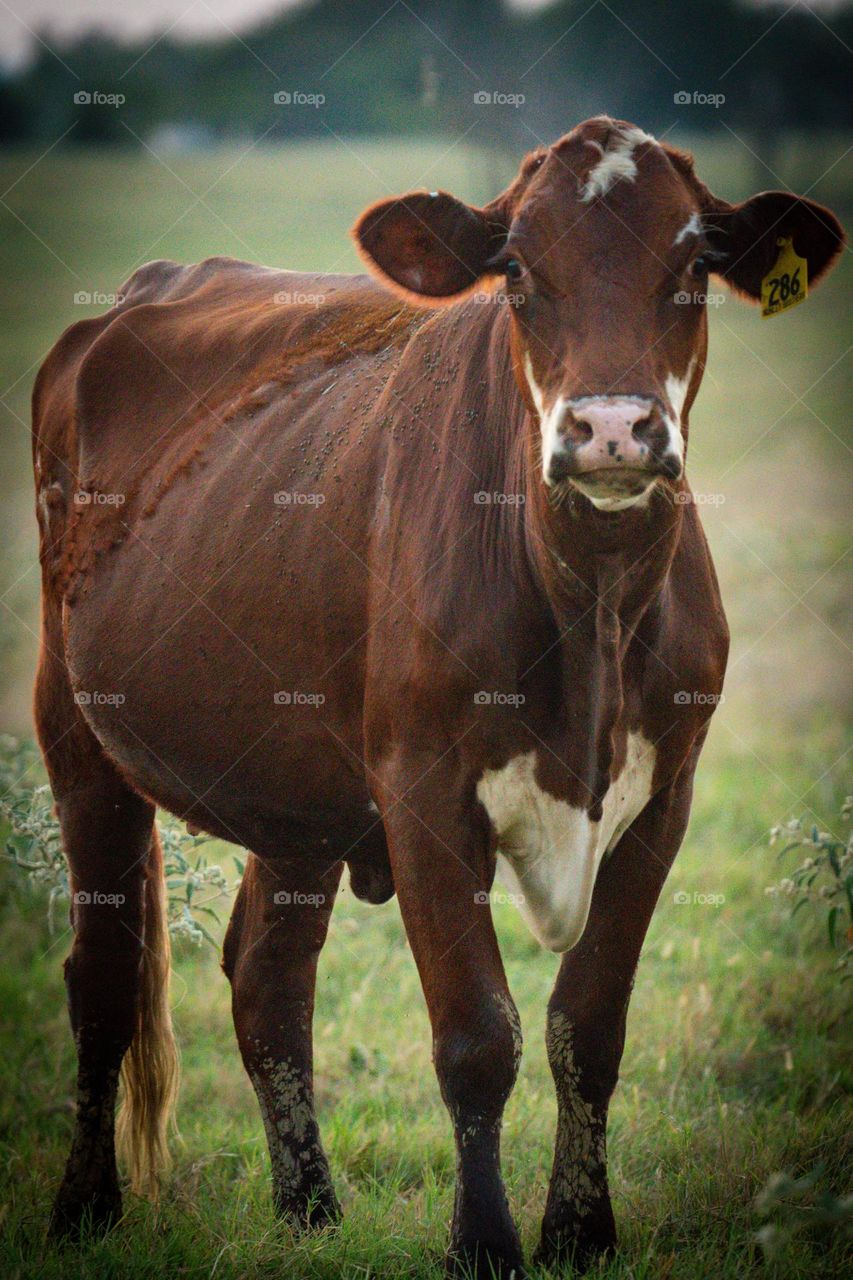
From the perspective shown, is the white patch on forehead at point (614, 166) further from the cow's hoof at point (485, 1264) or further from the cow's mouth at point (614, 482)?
the cow's hoof at point (485, 1264)

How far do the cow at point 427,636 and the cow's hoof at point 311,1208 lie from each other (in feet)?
0.04

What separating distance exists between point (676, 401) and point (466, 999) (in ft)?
5.16

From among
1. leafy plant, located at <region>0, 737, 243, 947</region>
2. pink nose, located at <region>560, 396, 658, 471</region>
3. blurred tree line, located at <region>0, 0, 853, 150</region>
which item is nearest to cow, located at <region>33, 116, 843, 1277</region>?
pink nose, located at <region>560, 396, 658, 471</region>

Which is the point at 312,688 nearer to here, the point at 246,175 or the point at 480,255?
the point at 480,255

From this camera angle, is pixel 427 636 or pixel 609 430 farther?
pixel 427 636

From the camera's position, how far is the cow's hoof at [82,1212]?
5074 mm

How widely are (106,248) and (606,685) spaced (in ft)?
70.0

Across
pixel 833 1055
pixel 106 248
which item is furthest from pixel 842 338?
pixel 833 1055

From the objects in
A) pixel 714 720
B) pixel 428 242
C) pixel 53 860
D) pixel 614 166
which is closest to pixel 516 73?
pixel 714 720

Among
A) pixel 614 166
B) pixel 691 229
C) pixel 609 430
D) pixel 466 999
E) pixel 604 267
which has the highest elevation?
pixel 614 166

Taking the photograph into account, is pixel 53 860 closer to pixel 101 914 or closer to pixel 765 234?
pixel 101 914

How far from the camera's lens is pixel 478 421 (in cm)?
423

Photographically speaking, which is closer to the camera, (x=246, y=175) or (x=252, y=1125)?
(x=252, y=1125)

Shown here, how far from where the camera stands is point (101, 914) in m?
5.49
